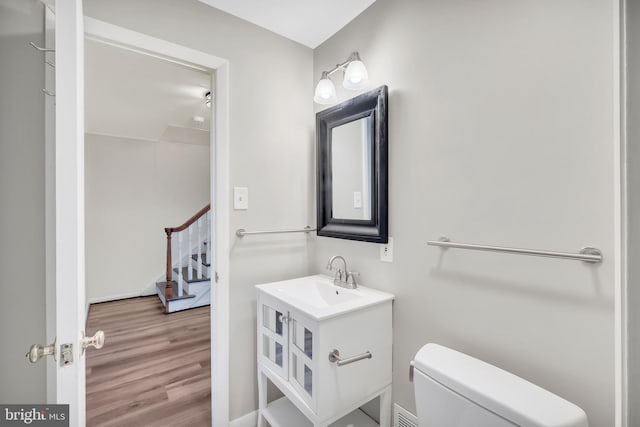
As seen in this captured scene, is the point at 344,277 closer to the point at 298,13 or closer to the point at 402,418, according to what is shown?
the point at 402,418

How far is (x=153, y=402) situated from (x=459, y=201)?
7.16 ft

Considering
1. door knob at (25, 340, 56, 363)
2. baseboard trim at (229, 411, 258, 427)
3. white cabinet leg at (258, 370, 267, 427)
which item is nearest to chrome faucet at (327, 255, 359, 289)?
white cabinet leg at (258, 370, 267, 427)

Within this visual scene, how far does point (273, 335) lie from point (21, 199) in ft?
3.82

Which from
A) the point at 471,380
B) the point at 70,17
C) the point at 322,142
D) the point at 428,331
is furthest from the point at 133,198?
the point at 471,380

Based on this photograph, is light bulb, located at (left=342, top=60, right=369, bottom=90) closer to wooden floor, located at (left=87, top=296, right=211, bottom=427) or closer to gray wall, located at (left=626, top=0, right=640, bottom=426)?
gray wall, located at (left=626, top=0, right=640, bottom=426)

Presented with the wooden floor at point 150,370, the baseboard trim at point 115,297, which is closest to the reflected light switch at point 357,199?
the wooden floor at point 150,370

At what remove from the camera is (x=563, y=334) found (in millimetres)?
912

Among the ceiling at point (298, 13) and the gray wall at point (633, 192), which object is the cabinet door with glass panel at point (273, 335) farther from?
the ceiling at point (298, 13)

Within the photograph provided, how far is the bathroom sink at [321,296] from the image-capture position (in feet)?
4.04

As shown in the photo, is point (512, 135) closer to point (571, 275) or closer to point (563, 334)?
point (571, 275)

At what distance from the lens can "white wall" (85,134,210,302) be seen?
3.84 metres

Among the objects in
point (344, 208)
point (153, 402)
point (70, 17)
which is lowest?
point (153, 402)

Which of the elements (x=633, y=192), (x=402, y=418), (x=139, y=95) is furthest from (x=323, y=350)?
(x=139, y=95)

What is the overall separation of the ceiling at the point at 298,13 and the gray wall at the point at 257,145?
0.05m
